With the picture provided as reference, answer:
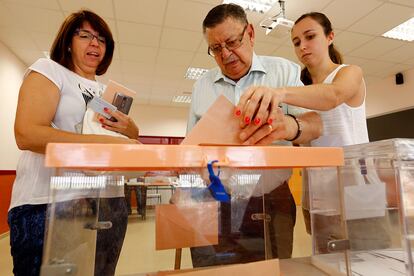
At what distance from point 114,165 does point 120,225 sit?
23 cm

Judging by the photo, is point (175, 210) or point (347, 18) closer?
point (175, 210)

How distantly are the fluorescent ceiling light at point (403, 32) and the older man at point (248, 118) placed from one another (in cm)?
333

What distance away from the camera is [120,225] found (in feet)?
1.82

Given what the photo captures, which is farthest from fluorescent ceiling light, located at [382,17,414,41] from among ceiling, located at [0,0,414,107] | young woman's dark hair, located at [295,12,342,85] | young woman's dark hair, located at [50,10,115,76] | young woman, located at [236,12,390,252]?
young woman's dark hair, located at [50,10,115,76]

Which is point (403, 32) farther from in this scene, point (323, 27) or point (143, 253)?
point (143, 253)

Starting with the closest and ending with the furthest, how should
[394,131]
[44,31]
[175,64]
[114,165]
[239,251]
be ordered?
1. [114,165]
2. [239,251]
3. [44,31]
4. [175,64]
5. [394,131]

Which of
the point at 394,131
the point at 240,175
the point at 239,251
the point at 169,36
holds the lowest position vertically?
the point at 239,251

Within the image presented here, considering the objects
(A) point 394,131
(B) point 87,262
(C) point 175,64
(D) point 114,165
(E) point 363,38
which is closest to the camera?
(D) point 114,165

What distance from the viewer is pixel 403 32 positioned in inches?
140

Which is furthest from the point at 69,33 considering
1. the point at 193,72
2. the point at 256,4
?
the point at 193,72

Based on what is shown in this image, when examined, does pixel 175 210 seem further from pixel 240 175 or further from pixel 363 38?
pixel 363 38

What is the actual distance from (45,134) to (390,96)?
593 centimetres

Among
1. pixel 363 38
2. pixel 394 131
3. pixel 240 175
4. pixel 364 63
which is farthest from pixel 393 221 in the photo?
pixel 394 131

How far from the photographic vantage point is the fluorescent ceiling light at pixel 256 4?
2.79 meters
